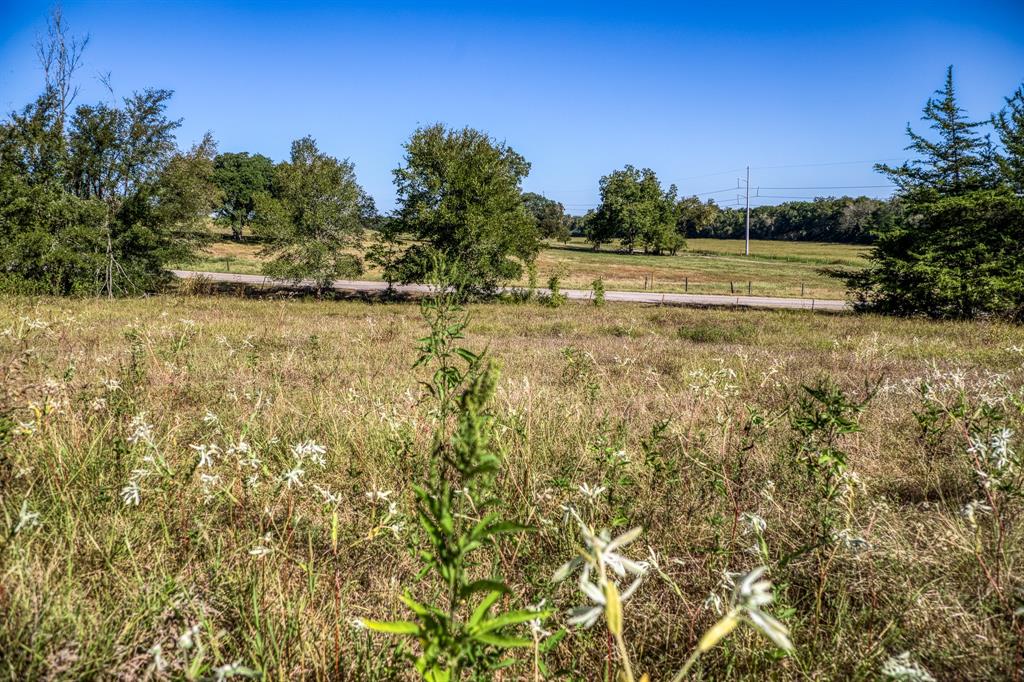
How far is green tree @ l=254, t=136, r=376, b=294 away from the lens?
22125 millimetres

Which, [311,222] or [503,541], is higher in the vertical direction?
[311,222]

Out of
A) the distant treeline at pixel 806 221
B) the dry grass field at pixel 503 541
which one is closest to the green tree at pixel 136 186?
the dry grass field at pixel 503 541

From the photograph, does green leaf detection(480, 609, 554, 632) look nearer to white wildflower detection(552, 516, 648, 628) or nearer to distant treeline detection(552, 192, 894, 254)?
white wildflower detection(552, 516, 648, 628)

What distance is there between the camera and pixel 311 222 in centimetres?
2234

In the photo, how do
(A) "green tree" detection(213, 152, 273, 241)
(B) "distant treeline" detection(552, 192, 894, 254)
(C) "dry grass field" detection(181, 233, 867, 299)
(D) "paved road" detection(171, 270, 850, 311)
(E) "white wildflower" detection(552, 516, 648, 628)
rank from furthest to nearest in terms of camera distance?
(B) "distant treeline" detection(552, 192, 894, 254) → (A) "green tree" detection(213, 152, 273, 241) → (C) "dry grass field" detection(181, 233, 867, 299) → (D) "paved road" detection(171, 270, 850, 311) → (E) "white wildflower" detection(552, 516, 648, 628)

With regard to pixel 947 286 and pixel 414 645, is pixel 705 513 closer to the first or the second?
pixel 414 645

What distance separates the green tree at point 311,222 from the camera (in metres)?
22.1

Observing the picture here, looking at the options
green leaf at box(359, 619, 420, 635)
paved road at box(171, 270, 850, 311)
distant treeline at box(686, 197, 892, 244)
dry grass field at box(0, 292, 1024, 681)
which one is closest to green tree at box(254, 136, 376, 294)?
paved road at box(171, 270, 850, 311)

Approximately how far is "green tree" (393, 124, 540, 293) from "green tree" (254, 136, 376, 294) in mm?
2332

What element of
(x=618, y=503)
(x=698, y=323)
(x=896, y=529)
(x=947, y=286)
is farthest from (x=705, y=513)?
(x=947, y=286)

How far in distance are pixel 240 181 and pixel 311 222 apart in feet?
167

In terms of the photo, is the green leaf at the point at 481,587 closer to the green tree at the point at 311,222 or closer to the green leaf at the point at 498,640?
the green leaf at the point at 498,640

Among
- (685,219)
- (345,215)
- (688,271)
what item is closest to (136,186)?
(345,215)

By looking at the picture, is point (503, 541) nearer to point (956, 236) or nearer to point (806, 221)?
point (956, 236)
